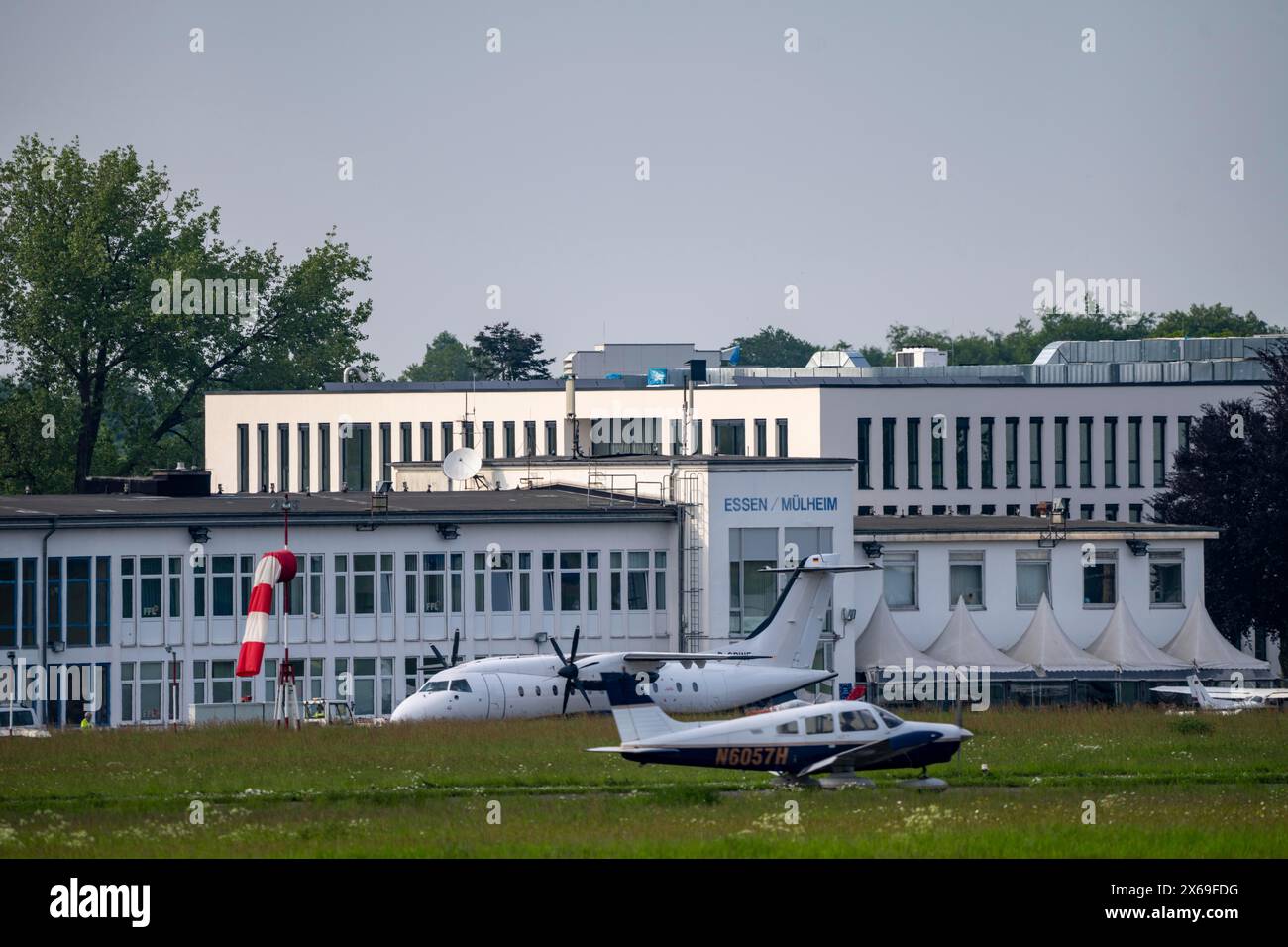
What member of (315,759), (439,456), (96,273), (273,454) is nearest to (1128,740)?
(315,759)

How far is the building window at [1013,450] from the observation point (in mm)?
107438

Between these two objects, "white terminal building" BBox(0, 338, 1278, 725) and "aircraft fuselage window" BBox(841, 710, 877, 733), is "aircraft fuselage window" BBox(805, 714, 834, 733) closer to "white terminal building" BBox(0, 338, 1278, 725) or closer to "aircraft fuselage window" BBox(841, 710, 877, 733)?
"aircraft fuselage window" BBox(841, 710, 877, 733)

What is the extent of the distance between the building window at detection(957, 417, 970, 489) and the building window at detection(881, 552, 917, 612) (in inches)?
1265

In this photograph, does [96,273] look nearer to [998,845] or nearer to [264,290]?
[264,290]

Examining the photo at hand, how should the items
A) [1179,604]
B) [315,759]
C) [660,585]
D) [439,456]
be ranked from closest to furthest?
[315,759]
[660,585]
[1179,604]
[439,456]

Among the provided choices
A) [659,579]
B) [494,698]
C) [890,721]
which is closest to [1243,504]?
[659,579]

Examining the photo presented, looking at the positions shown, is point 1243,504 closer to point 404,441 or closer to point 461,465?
point 461,465

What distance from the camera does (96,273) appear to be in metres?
122

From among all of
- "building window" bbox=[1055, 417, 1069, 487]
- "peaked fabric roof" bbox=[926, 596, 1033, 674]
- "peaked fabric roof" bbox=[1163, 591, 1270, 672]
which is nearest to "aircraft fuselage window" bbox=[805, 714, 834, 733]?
"peaked fabric roof" bbox=[926, 596, 1033, 674]

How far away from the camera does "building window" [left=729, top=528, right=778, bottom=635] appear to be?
2753 inches

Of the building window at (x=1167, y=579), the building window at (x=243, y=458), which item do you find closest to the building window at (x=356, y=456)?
the building window at (x=243, y=458)

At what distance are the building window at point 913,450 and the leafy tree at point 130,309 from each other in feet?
136

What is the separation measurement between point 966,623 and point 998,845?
1703 inches
